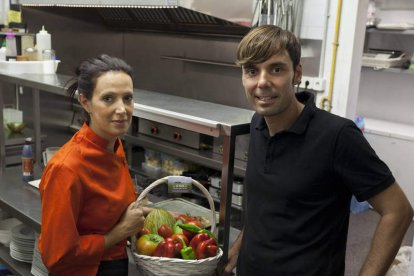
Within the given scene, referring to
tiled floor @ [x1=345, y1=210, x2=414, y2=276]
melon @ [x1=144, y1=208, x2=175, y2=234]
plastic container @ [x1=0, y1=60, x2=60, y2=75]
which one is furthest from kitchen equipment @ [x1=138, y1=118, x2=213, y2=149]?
tiled floor @ [x1=345, y1=210, x2=414, y2=276]

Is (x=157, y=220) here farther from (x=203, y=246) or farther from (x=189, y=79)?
(x=189, y=79)

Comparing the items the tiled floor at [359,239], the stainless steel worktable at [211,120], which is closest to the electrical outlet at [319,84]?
the stainless steel worktable at [211,120]

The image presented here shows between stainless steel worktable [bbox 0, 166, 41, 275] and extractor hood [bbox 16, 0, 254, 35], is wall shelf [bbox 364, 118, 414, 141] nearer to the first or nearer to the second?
extractor hood [bbox 16, 0, 254, 35]

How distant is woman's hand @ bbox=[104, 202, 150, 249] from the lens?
1.42 metres

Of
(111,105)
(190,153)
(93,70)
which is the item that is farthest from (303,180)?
(190,153)

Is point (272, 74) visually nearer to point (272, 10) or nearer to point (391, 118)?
point (272, 10)

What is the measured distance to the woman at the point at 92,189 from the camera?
1.31 metres

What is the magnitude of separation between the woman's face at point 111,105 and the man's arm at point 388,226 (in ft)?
2.49

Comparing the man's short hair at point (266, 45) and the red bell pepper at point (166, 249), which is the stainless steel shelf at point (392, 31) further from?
the red bell pepper at point (166, 249)

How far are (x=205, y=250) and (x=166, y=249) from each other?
12 centimetres

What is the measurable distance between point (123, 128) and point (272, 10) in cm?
155

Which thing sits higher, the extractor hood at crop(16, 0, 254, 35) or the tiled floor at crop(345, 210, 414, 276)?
the extractor hood at crop(16, 0, 254, 35)

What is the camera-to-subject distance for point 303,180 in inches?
48.7

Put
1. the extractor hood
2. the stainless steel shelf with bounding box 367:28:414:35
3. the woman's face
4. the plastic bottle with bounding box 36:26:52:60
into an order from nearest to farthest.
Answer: the woman's face < the extractor hood < the plastic bottle with bounding box 36:26:52:60 < the stainless steel shelf with bounding box 367:28:414:35
